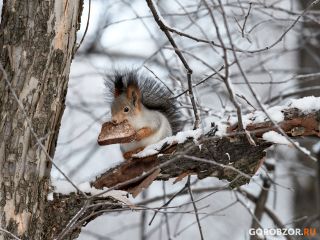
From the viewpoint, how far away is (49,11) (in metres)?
1.29

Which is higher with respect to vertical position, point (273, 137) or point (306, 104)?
point (306, 104)

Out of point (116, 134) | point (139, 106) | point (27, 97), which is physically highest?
point (139, 106)

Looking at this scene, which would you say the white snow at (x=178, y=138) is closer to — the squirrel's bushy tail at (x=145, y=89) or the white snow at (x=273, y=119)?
the white snow at (x=273, y=119)

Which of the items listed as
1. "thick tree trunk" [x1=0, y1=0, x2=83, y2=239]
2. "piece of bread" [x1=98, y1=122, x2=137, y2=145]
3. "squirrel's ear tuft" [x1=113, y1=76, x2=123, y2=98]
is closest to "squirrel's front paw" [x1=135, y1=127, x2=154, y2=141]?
"piece of bread" [x1=98, y1=122, x2=137, y2=145]

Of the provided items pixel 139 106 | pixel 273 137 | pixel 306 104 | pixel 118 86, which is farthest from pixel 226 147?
pixel 118 86

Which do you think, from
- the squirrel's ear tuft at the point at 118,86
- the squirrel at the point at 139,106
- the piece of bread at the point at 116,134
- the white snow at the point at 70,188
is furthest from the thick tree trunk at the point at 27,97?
the squirrel's ear tuft at the point at 118,86

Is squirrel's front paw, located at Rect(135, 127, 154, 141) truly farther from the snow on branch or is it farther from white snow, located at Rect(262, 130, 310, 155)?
white snow, located at Rect(262, 130, 310, 155)

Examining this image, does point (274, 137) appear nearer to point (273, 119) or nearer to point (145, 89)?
point (273, 119)

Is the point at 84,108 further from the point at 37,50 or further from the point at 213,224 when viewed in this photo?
the point at 213,224

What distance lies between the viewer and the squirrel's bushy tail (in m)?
1.86

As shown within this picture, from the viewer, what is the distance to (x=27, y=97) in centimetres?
127

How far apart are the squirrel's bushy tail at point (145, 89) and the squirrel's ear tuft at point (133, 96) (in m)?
0.04

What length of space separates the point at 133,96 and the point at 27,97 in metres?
0.66

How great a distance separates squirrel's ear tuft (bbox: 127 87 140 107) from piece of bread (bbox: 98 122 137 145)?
24cm
